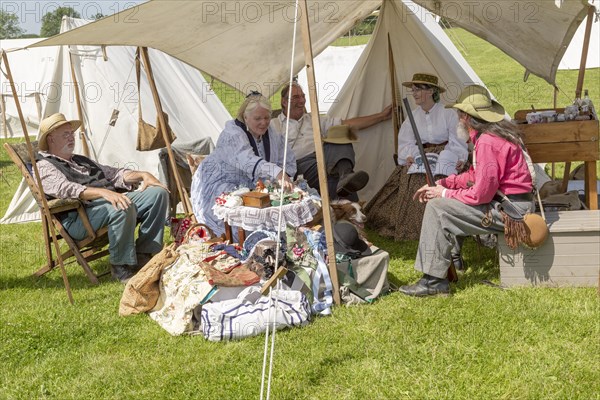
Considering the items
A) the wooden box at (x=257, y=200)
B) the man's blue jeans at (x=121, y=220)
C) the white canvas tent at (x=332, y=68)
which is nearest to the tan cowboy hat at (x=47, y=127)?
the man's blue jeans at (x=121, y=220)

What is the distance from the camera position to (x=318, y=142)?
4035 mm

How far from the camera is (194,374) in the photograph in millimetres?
3461

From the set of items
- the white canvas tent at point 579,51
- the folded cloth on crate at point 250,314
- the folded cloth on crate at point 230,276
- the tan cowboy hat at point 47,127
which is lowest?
the folded cloth on crate at point 250,314

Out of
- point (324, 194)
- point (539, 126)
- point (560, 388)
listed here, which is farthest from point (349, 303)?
point (539, 126)

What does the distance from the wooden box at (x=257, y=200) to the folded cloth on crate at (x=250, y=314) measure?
2.31 feet

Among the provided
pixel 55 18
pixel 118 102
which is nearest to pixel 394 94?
pixel 118 102

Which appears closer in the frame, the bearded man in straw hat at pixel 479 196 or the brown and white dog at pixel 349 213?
the bearded man in straw hat at pixel 479 196

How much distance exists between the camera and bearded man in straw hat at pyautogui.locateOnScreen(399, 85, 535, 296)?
4.11 m

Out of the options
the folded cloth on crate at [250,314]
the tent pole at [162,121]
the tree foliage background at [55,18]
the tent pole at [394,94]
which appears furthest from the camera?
the tree foliage background at [55,18]

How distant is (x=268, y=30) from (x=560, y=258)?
7.90ft

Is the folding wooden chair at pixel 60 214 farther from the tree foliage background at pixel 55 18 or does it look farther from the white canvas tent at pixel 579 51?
the white canvas tent at pixel 579 51

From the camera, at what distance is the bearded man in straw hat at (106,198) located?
4887 millimetres

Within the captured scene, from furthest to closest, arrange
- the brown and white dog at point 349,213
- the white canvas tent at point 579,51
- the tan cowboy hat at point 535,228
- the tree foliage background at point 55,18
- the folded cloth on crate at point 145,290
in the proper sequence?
the white canvas tent at point 579,51 → the tree foliage background at point 55,18 → the brown and white dog at point 349,213 → the folded cloth on crate at point 145,290 → the tan cowboy hat at point 535,228

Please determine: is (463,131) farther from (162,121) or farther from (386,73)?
(386,73)
